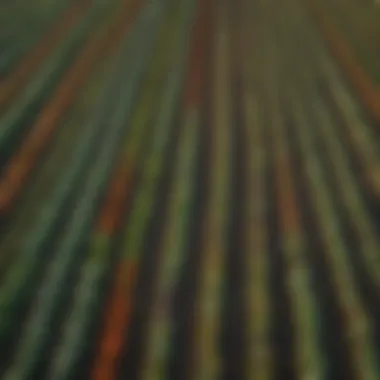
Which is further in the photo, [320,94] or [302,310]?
[320,94]

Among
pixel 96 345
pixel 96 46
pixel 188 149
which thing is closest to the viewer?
pixel 96 345

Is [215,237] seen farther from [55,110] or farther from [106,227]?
[55,110]

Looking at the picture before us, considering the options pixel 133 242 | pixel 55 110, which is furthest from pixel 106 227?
pixel 55 110

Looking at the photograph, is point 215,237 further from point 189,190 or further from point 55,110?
point 55,110

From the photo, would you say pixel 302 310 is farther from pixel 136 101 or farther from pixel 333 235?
pixel 136 101

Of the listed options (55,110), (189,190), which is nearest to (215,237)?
(189,190)

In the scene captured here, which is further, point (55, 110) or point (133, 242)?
point (55, 110)

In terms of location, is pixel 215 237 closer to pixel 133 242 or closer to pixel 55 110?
pixel 133 242

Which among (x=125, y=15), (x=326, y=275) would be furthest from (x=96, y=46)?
(x=326, y=275)
